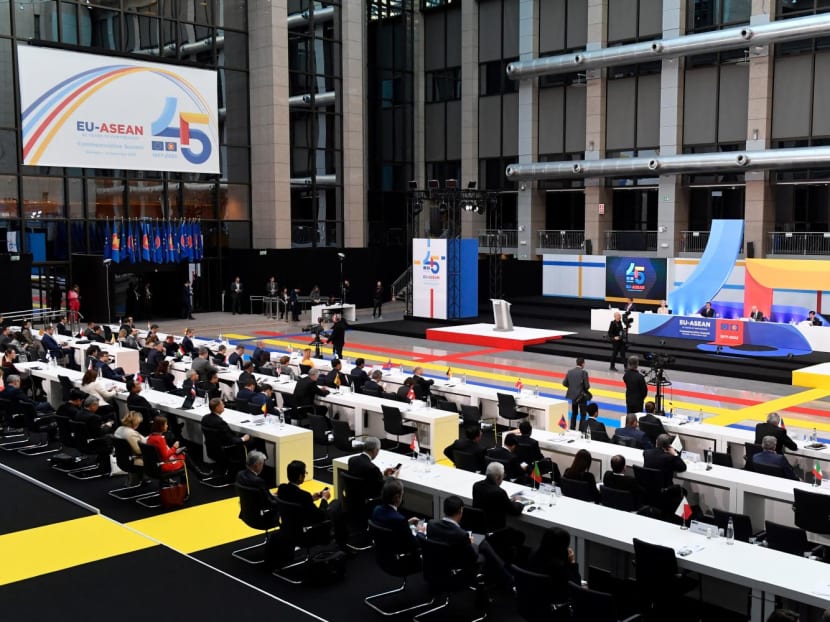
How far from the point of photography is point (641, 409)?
17500mm

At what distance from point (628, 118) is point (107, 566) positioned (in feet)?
113

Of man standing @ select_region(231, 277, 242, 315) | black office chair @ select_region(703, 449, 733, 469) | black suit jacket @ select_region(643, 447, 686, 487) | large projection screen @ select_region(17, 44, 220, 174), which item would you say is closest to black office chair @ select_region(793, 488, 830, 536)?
black suit jacket @ select_region(643, 447, 686, 487)

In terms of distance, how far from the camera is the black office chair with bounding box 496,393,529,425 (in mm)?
16094

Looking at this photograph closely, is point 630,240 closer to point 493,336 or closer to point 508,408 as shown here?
point 493,336

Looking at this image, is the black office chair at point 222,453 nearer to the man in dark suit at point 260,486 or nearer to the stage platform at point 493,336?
the man in dark suit at point 260,486

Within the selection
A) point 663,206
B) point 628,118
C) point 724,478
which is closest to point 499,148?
point 628,118

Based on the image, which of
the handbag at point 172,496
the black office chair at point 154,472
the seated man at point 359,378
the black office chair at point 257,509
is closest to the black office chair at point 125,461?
the black office chair at point 154,472

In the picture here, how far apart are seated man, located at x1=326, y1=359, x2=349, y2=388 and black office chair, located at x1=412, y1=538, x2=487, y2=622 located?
9.06 metres

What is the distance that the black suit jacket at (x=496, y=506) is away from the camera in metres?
9.26

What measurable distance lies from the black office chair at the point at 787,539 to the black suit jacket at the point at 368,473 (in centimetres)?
422

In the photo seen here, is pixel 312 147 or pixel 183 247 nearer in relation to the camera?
pixel 183 247

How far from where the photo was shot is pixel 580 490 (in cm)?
1031

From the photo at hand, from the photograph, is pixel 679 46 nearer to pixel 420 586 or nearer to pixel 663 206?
pixel 663 206

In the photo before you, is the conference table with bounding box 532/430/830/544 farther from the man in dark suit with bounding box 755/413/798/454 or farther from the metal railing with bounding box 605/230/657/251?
the metal railing with bounding box 605/230/657/251
